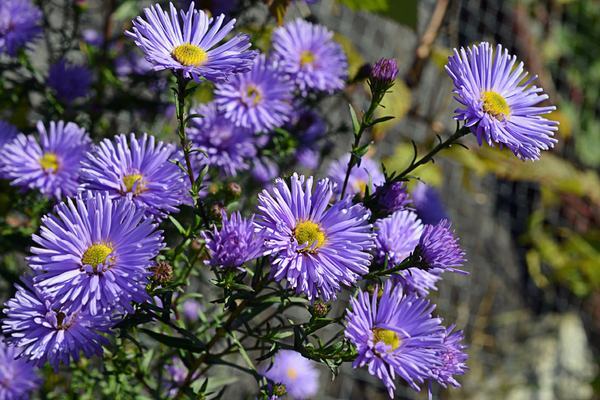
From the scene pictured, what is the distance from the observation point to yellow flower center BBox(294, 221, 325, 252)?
1.18ft

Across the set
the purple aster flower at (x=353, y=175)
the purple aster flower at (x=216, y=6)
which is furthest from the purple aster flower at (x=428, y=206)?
the purple aster flower at (x=216, y=6)

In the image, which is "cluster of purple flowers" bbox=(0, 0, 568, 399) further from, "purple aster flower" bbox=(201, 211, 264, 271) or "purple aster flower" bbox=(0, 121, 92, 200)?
"purple aster flower" bbox=(0, 121, 92, 200)

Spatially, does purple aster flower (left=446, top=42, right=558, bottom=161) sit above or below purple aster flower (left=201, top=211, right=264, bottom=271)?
above

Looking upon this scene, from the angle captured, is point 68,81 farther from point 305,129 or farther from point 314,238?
point 314,238

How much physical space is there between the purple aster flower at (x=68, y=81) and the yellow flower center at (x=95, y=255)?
15.5 inches

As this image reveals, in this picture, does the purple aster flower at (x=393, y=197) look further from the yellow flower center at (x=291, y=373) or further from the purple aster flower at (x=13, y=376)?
the yellow flower center at (x=291, y=373)

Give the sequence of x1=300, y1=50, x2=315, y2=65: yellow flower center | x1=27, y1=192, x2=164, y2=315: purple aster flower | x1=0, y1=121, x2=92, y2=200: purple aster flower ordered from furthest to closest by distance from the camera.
→ 1. x1=300, y1=50, x2=315, y2=65: yellow flower center
2. x1=0, y1=121, x2=92, y2=200: purple aster flower
3. x1=27, y1=192, x2=164, y2=315: purple aster flower

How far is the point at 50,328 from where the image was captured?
1.26ft

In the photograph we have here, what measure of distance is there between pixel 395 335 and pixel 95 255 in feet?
0.77

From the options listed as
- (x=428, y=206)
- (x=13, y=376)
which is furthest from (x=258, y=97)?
(x=13, y=376)

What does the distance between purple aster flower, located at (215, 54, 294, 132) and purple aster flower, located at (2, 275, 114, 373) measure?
0.26m

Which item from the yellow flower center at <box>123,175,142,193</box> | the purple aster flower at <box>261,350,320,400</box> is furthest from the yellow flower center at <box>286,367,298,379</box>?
the yellow flower center at <box>123,175,142,193</box>

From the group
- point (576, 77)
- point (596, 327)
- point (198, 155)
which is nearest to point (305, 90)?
point (198, 155)

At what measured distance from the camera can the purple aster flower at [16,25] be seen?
59cm
